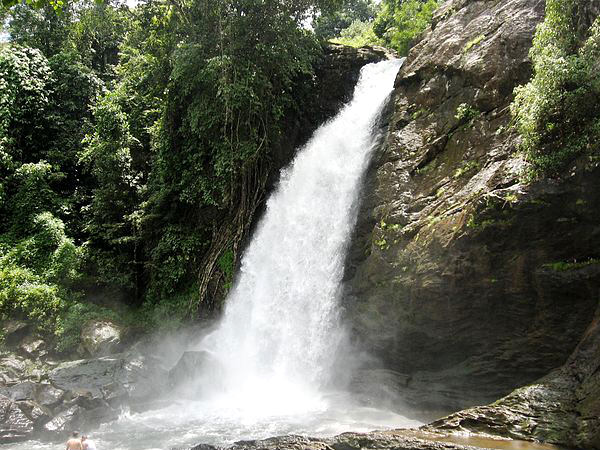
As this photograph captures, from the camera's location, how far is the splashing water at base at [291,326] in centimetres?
877

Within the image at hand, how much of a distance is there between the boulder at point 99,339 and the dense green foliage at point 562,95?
449 inches

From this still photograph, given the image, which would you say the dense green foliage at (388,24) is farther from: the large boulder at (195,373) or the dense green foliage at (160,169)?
the large boulder at (195,373)

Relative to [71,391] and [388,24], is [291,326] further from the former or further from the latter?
[388,24]

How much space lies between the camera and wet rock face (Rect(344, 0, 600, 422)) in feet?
23.5

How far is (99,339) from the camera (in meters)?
13.3

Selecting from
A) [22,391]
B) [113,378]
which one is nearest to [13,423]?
[22,391]

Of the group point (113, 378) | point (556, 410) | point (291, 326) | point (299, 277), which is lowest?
point (556, 410)

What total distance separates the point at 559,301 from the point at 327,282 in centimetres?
511

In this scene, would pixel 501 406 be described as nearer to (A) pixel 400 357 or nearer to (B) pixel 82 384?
(A) pixel 400 357

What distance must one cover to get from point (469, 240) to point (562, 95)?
8.26 feet

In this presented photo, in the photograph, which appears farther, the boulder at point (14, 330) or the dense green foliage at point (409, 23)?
the dense green foliage at point (409, 23)

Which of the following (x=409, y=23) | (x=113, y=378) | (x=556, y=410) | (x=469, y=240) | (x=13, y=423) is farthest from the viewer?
(x=409, y=23)

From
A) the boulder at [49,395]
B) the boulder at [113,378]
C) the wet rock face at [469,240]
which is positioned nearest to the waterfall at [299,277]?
the wet rock face at [469,240]

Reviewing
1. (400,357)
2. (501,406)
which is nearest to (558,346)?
(501,406)
